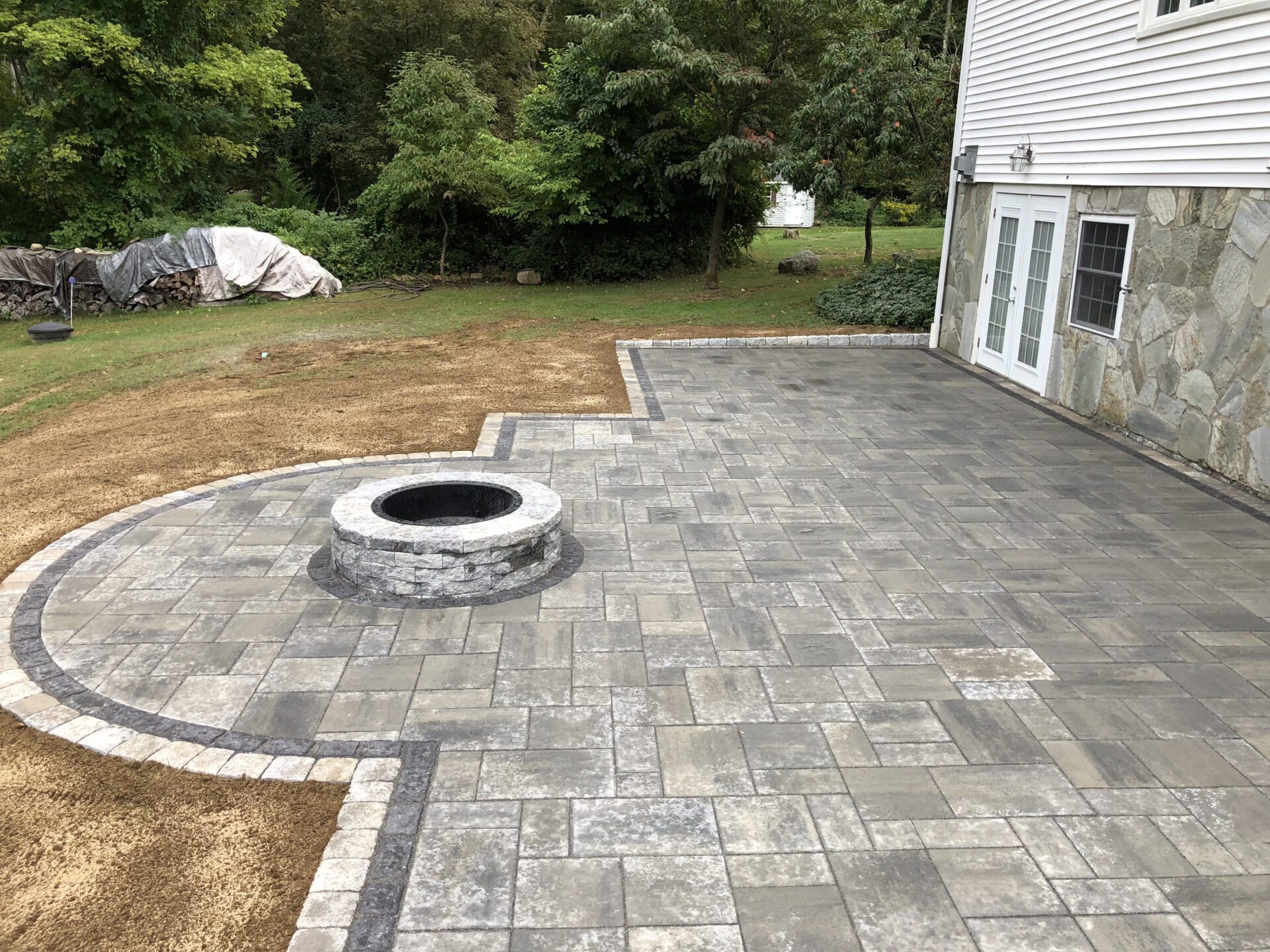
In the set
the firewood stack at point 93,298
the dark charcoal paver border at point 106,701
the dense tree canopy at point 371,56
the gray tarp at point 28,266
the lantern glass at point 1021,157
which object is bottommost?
the dark charcoal paver border at point 106,701

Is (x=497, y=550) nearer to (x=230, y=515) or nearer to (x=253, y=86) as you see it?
(x=230, y=515)

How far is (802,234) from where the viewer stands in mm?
29156

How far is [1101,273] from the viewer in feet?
28.7

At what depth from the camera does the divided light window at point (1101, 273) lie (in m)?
8.42

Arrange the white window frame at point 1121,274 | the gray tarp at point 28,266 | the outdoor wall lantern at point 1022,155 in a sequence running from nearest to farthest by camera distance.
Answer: the white window frame at point 1121,274
the outdoor wall lantern at point 1022,155
the gray tarp at point 28,266

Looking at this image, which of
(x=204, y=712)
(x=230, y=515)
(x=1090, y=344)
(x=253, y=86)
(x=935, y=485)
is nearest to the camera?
(x=204, y=712)

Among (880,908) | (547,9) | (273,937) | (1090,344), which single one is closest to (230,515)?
(273,937)

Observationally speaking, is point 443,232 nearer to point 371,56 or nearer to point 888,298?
point 371,56

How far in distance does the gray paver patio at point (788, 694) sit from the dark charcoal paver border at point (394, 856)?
0.16 feet

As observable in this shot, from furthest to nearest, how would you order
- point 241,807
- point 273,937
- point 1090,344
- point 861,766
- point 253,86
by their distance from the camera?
1. point 253,86
2. point 1090,344
3. point 861,766
4. point 241,807
5. point 273,937

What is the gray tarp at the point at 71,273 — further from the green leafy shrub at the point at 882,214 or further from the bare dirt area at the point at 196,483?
the green leafy shrub at the point at 882,214

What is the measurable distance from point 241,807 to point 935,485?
534 cm

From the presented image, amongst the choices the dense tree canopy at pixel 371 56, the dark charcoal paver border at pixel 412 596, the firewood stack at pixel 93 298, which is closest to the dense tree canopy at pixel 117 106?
the firewood stack at pixel 93 298

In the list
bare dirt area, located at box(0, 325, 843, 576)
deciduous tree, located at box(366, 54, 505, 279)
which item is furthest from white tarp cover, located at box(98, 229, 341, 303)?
bare dirt area, located at box(0, 325, 843, 576)
